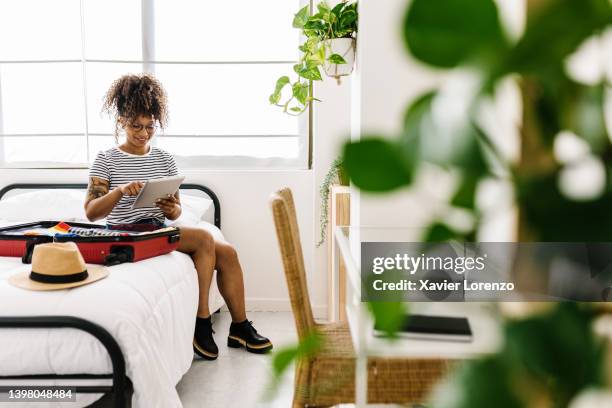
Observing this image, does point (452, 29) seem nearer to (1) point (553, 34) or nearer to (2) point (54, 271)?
(1) point (553, 34)

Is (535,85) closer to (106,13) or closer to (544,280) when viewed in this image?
(544,280)

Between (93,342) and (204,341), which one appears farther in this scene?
(204,341)

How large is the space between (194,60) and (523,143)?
137 inches

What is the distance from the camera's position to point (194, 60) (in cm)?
362

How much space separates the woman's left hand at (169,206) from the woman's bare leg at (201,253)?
0.41 ft

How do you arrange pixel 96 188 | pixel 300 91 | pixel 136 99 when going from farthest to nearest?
1. pixel 300 91
2. pixel 136 99
3. pixel 96 188

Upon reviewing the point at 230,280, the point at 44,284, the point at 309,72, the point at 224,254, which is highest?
the point at 309,72

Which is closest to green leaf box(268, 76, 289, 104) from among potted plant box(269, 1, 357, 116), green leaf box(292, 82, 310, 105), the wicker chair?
green leaf box(292, 82, 310, 105)

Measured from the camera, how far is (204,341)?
2812mm

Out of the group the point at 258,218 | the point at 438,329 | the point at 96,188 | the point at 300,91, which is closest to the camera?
the point at 438,329

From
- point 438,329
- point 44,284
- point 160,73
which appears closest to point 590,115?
point 438,329

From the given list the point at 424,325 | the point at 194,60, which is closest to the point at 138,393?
the point at 424,325

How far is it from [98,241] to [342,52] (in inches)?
44.6

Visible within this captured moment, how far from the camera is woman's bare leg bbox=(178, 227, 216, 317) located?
2824 millimetres
